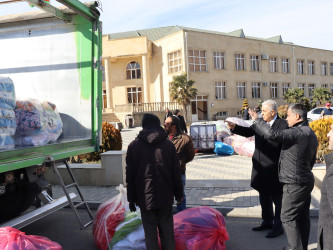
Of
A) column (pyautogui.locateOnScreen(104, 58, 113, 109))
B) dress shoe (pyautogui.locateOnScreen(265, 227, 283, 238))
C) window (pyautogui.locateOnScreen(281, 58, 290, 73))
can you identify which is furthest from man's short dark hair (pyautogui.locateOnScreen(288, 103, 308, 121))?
window (pyautogui.locateOnScreen(281, 58, 290, 73))

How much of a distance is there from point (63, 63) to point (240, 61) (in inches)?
1382

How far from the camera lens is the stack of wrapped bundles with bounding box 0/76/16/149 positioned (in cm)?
378

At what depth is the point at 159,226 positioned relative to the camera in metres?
3.46

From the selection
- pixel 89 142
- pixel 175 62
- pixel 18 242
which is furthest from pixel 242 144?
pixel 175 62

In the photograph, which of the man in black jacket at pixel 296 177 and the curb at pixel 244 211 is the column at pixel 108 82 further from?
the man in black jacket at pixel 296 177

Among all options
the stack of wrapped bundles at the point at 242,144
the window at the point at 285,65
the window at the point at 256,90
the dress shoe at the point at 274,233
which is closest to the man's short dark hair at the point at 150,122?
the dress shoe at the point at 274,233

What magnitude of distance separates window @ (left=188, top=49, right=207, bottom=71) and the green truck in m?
29.7

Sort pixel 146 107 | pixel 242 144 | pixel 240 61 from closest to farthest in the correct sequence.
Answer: pixel 242 144
pixel 146 107
pixel 240 61

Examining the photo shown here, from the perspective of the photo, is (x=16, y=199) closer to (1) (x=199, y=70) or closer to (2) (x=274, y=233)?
(2) (x=274, y=233)

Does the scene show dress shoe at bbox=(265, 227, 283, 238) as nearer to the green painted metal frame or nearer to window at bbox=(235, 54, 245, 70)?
the green painted metal frame

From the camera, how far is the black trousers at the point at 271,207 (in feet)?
14.6

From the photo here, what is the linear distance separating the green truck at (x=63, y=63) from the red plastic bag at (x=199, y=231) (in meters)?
1.97

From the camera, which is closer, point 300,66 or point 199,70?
point 199,70

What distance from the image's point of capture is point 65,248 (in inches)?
174
